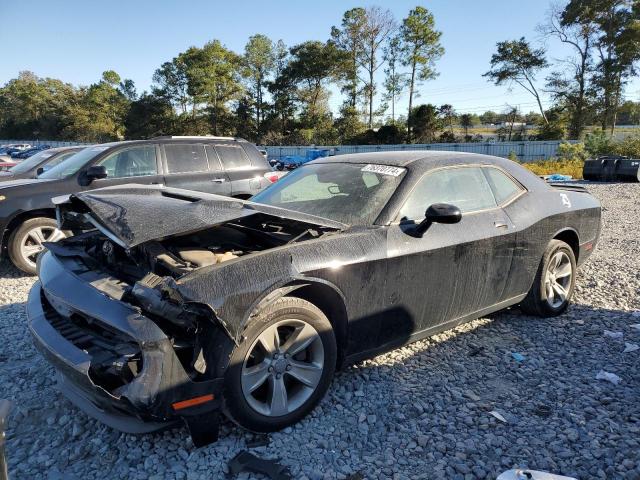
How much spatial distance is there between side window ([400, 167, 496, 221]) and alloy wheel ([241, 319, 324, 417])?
118 centimetres

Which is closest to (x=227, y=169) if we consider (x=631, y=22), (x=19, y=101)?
(x=631, y=22)

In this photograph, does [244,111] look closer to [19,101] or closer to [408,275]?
[19,101]

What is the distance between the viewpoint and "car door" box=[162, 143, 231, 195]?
712 centimetres

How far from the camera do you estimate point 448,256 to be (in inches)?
133

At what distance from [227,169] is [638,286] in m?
5.99

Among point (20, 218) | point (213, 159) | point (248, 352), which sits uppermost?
point (213, 159)

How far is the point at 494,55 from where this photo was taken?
45.1m

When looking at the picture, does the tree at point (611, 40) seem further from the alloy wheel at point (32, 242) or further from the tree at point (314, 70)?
the alloy wheel at point (32, 242)

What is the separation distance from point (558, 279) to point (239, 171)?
16.9 feet

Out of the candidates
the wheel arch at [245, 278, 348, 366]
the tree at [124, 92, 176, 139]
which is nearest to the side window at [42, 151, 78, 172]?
Answer: the wheel arch at [245, 278, 348, 366]

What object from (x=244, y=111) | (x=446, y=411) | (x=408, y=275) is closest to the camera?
(x=446, y=411)

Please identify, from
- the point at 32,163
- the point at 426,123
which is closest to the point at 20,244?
the point at 32,163

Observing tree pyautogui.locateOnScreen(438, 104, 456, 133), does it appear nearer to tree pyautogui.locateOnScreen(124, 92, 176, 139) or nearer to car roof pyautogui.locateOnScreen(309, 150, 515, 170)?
tree pyautogui.locateOnScreen(124, 92, 176, 139)

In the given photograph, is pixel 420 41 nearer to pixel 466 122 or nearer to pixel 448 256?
pixel 466 122
